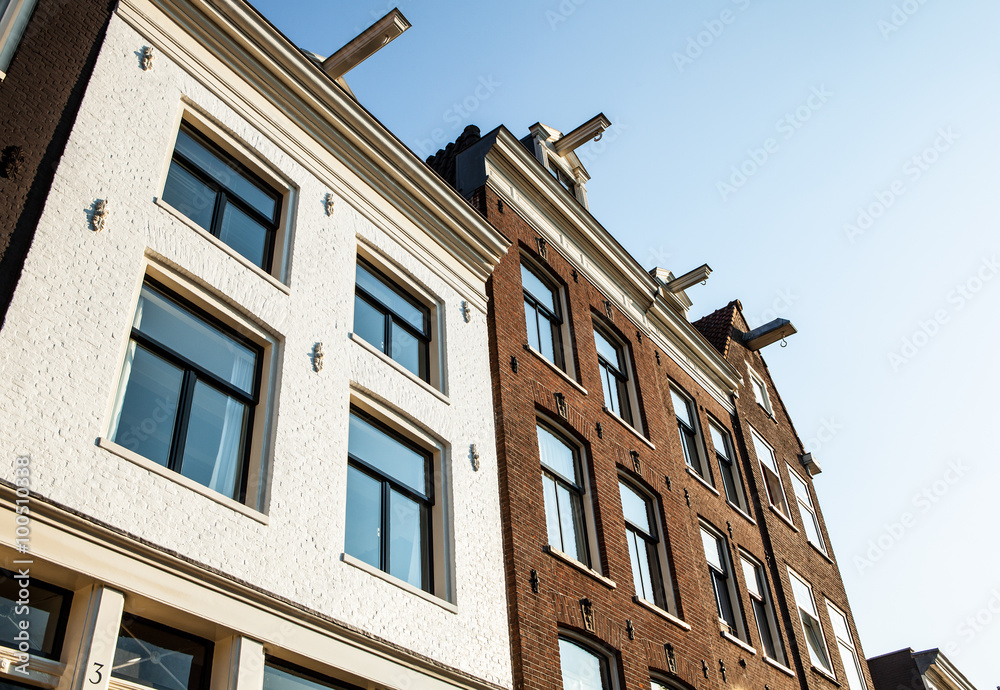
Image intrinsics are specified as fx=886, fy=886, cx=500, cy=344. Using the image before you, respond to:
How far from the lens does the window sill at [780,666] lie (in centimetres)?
1853

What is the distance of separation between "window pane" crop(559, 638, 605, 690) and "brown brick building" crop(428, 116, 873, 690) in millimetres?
31

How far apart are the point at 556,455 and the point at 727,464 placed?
9032 millimetres

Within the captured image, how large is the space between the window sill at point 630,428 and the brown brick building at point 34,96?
1088 centimetres

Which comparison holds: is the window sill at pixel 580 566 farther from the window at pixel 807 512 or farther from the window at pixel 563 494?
the window at pixel 807 512

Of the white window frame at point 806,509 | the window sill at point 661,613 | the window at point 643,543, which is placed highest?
the white window frame at point 806,509

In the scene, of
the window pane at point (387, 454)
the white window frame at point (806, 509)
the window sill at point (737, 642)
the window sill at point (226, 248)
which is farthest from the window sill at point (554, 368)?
the white window frame at point (806, 509)

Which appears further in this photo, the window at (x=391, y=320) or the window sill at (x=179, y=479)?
the window at (x=391, y=320)

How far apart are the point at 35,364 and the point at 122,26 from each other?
193 inches

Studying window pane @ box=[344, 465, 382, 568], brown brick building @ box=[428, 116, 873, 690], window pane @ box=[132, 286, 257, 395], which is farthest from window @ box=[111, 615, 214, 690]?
brown brick building @ box=[428, 116, 873, 690]

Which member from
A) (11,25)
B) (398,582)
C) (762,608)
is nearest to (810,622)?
(762,608)

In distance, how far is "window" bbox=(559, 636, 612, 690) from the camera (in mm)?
12750

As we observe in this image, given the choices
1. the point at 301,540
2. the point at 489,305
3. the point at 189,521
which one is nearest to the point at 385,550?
the point at 301,540

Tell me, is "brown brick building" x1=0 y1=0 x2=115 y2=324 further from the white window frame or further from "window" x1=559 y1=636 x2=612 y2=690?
the white window frame

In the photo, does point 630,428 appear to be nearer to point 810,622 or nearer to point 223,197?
point 810,622
